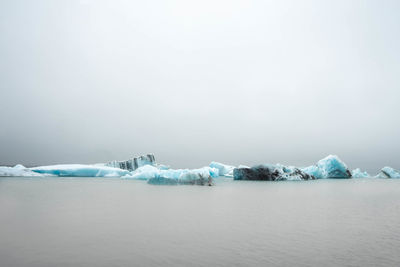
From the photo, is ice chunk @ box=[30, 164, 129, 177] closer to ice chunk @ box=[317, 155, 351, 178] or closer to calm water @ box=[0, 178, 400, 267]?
calm water @ box=[0, 178, 400, 267]

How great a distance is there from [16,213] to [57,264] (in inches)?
150

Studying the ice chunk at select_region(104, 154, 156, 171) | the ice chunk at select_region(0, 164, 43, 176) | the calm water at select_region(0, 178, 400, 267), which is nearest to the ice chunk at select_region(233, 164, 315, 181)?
the ice chunk at select_region(104, 154, 156, 171)

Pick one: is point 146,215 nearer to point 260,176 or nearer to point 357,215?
point 357,215

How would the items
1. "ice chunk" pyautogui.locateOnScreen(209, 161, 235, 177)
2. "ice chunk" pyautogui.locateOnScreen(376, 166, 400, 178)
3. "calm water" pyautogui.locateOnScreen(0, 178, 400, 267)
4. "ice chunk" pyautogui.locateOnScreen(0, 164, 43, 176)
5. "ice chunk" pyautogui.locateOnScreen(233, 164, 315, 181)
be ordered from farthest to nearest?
1. "ice chunk" pyautogui.locateOnScreen(376, 166, 400, 178)
2. "ice chunk" pyautogui.locateOnScreen(209, 161, 235, 177)
3. "ice chunk" pyautogui.locateOnScreen(0, 164, 43, 176)
4. "ice chunk" pyautogui.locateOnScreen(233, 164, 315, 181)
5. "calm water" pyautogui.locateOnScreen(0, 178, 400, 267)

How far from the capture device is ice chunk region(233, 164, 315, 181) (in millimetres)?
25172

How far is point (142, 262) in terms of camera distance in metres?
2.77

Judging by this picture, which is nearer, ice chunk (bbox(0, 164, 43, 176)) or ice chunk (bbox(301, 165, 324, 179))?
ice chunk (bbox(0, 164, 43, 176))

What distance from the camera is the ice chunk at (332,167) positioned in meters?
29.1

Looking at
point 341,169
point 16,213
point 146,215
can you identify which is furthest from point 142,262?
point 341,169

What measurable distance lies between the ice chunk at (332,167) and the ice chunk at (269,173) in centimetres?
417

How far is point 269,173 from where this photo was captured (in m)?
25.2

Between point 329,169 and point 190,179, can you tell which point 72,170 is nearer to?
point 190,179

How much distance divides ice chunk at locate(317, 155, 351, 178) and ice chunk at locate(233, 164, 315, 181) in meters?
4.17

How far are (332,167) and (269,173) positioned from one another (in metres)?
9.33
